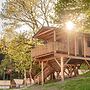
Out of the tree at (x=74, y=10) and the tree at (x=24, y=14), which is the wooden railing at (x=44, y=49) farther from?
the tree at (x=24, y=14)

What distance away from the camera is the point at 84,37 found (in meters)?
32.5

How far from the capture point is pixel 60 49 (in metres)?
29.8

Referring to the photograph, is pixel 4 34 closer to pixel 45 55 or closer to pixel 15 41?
pixel 15 41

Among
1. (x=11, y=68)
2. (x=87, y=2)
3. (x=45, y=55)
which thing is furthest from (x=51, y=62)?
(x=11, y=68)

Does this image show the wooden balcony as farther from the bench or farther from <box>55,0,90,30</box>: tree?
the bench

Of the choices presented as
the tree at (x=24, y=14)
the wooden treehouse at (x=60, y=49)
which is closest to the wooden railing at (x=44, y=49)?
the wooden treehouse at (x=60, y=49)

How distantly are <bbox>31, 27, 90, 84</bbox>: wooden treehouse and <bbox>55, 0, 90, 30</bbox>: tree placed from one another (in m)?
1.73

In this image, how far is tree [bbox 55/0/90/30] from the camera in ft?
86.2

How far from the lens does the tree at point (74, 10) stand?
26.3 metres

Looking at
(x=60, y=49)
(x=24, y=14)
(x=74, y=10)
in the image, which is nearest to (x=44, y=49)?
(x=60, y=49)

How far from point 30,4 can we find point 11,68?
36.8 ft

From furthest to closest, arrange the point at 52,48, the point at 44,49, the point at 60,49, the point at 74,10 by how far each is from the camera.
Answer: the point at 44,49, the point at 60,49, the point at 52,48, the point at 74,10

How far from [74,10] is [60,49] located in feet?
12.9

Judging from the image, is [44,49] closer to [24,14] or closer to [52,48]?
[52,48]
